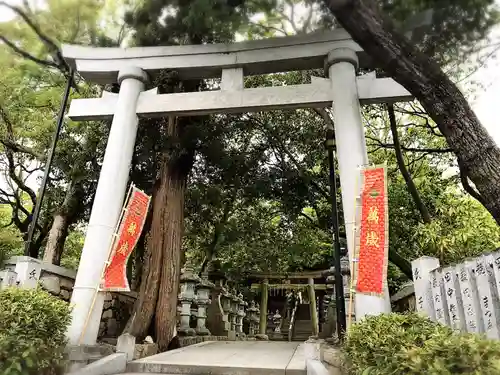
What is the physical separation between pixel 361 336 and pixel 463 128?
82.0 inches

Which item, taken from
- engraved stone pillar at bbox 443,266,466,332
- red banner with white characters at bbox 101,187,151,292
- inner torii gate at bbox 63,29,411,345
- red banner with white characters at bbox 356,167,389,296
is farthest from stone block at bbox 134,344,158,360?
engraved stone pillar at bbox 443,266,466,332

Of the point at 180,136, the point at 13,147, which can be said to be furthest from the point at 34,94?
the point at 180,136

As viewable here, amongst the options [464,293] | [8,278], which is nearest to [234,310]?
[8,278]

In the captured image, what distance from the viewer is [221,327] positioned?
398 inches

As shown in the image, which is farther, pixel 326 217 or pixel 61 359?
pixel 326 217

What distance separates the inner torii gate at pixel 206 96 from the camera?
516 centimetres

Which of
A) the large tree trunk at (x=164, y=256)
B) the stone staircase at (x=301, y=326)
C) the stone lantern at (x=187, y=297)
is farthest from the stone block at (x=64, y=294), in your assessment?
the stone staircase at (x=301, y=326)

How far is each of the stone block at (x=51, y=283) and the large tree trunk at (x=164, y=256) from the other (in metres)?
1.29

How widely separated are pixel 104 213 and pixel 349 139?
12.0 feet

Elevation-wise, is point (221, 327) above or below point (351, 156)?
below

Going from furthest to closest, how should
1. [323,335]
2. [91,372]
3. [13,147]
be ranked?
[13,147] < [323,335] < [91,372]

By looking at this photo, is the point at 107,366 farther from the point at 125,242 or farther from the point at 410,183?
the point at 410,183

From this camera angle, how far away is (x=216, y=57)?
6289 millimetres

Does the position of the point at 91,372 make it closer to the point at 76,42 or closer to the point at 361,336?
the point at 361,336
